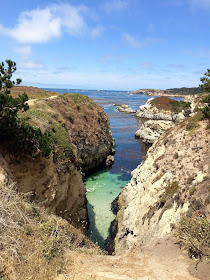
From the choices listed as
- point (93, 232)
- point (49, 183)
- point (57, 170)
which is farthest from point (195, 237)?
point (93, 232)

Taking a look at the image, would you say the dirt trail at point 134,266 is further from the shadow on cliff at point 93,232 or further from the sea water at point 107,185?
the shadow on cliff at point 93,232

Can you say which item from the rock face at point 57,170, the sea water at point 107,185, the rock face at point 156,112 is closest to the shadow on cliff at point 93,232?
the sea water at point 107,185

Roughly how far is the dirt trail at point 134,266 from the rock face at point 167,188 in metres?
3.62

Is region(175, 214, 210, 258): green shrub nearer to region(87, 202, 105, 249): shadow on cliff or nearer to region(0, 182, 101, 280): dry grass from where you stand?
region(0, 182, 101, 280): dry grass

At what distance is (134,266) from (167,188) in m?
8.82

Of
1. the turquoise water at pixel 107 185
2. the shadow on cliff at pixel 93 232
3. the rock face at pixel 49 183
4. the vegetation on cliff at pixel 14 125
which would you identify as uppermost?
the vegetation on cliff at pixel 14 125

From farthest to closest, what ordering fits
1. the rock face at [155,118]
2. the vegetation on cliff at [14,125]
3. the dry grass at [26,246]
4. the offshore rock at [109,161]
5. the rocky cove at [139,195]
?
1. the rock face at [155,118]
2. the offshore rock at [109,161]
3. the vegetation on cliff at [14,125]
4. the rocky cove at [139,195]
5. the dry grass at [26,246]

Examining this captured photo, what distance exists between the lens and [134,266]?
23.2 feet

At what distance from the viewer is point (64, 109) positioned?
34.0 m

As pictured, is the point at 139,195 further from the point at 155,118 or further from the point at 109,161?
the point at 155,118

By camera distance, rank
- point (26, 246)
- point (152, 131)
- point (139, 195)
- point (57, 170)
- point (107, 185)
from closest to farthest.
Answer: point (26, 246), point (57, 170), point (139, 195), point (107, 185), point (152, 131)

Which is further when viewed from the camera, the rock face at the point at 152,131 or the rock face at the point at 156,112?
A: the rock face at the point at 156,112

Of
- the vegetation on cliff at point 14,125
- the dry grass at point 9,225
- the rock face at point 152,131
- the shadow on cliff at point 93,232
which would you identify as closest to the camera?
the dry grass at point 9,225

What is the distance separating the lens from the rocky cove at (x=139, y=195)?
22.6 feet
